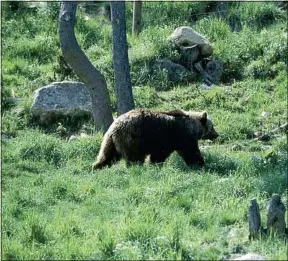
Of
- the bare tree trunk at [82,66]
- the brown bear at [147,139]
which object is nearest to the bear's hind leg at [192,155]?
the brown bear at [147,139]

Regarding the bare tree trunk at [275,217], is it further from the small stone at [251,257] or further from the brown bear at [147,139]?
the brown bear at [147,139]

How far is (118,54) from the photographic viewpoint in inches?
475

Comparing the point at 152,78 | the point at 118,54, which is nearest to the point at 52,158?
the point at 118,54

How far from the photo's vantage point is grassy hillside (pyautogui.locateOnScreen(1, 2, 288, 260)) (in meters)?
6.88

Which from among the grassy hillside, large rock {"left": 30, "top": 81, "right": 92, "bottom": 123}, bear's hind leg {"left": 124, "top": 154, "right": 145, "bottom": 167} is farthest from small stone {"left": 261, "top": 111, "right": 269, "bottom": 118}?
bear's hind leg {"left": 124, "top": 154, "right": 145, "bottom": 167}

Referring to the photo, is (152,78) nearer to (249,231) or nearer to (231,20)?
(231,20)

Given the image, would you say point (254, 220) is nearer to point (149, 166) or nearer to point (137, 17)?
point (149, 166)

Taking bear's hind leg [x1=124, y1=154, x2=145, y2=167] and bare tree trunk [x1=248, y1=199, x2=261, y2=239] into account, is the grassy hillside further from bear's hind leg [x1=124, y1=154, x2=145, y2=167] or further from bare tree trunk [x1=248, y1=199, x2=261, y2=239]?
bear's hind leg [x1=124, y1=154, x2=145, y2=167]

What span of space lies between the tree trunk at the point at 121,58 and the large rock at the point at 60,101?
187 centimetres

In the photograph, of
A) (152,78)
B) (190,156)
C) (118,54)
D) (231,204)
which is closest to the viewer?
(231,204)

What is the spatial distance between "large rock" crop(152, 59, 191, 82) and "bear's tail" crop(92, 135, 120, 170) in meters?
5.43

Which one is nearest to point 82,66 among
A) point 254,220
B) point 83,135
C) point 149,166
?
point 83,135

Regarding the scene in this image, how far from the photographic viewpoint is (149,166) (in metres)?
10.3

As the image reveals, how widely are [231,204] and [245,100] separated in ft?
22.7
